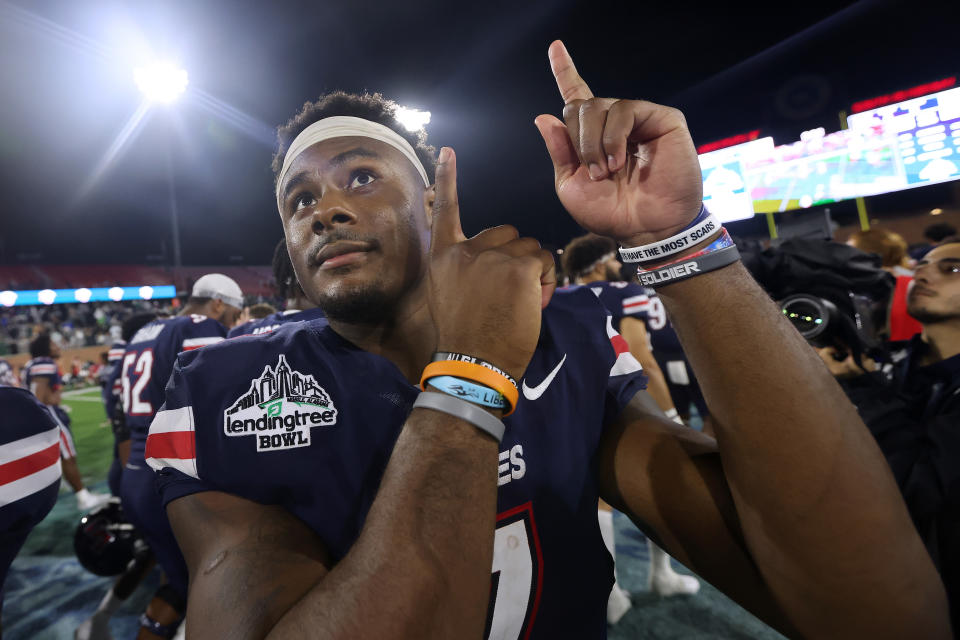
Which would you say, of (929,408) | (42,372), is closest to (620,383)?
(929,408)

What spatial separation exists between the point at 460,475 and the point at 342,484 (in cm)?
46

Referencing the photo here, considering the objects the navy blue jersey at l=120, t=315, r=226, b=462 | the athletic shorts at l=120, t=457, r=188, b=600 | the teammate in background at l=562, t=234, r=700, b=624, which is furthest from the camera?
the navy blue jersey at l=120, t=315, r=226, b=462

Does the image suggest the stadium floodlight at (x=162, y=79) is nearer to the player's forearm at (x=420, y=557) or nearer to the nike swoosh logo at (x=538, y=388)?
the nike swoosh logo at (x=538, y=388)

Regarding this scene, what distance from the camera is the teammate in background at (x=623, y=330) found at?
121 inches

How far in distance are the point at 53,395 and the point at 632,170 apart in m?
8.05

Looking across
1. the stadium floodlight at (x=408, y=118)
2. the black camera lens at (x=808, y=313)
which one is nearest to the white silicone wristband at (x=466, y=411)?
the stadium floodlight at (x=408, y=118)

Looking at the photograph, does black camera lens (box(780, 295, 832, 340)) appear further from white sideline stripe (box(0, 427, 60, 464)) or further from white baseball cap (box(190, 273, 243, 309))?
white baseball cap (box(190, 273, 243, 309))

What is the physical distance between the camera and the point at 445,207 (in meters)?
1.04

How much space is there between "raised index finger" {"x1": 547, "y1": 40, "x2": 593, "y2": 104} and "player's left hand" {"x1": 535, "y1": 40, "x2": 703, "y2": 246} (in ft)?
0.29

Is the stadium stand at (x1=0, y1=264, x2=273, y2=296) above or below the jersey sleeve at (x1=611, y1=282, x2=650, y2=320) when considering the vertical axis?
above

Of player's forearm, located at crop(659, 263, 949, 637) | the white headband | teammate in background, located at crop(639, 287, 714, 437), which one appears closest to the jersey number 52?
the white headband

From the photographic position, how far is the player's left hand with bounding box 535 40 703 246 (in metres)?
0.97

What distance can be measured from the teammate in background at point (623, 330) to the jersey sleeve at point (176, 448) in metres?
1.66

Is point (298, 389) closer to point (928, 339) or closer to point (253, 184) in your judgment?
point (928, 339)
